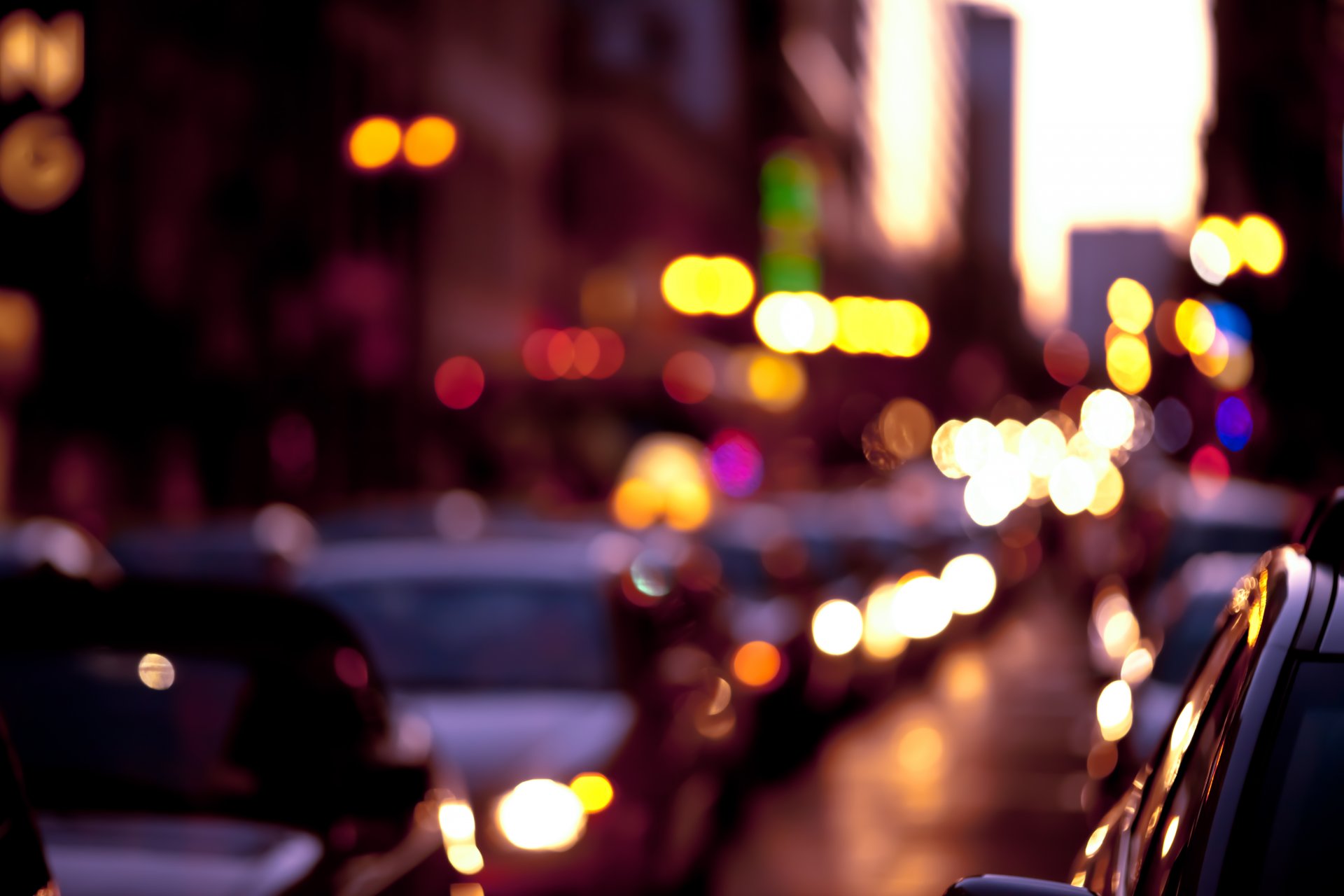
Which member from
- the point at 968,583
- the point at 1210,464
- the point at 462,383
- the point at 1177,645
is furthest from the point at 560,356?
the point at 1177,645

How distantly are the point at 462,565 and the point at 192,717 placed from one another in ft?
15.4

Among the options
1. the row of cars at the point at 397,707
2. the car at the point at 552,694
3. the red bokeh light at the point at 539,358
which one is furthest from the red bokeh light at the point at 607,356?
the car at the point at 552,694

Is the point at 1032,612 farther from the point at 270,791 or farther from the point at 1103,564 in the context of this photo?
the point at 270,791

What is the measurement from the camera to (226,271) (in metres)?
35.6

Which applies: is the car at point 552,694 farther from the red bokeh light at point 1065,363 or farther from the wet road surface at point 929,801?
the red bokeh light at point 1065,363

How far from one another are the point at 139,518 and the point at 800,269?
67.0 m

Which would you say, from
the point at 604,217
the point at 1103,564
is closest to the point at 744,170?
the point at 604,217

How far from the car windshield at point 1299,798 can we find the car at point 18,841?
1.86m

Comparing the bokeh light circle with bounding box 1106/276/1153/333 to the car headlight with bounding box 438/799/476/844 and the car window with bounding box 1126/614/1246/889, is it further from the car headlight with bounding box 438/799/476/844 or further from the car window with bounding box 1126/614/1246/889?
the car window with bounding box 1126/614/1246/889

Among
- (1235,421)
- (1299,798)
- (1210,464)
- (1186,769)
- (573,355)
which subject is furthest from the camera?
(573,355)

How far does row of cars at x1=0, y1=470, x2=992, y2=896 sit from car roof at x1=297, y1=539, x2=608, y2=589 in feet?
0.06

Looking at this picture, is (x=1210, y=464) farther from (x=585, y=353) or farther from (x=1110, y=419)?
(x=1110, y=419)

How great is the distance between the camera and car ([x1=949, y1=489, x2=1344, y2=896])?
10.7ft

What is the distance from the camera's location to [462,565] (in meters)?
10.3
